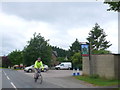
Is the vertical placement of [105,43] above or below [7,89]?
above

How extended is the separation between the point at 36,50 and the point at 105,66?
115 ft

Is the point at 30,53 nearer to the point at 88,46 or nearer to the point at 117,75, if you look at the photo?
the point at 88,46

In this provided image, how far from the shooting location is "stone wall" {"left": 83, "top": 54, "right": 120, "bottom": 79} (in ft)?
68.3

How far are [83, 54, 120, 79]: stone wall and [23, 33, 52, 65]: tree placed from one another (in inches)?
1222

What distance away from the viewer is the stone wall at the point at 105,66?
20.8m

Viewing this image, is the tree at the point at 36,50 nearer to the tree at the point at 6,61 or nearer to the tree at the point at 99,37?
the tree at the point at 99,37

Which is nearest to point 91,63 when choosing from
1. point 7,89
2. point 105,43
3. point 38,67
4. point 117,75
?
point 117,75

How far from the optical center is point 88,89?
571 inches

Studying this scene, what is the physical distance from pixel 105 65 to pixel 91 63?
2744 mm

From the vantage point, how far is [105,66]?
2189cm

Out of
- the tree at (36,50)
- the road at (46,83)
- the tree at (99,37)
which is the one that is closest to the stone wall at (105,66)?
the road at (46,83)

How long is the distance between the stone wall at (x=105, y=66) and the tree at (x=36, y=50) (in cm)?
3103

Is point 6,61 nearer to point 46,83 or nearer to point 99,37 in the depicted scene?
point 99,37

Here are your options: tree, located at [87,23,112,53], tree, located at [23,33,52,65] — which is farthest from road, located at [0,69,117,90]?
tree, located at [87,23,112,53]
